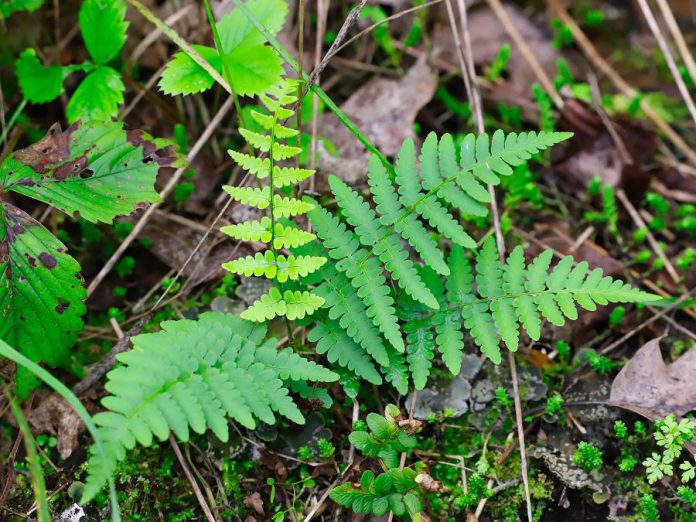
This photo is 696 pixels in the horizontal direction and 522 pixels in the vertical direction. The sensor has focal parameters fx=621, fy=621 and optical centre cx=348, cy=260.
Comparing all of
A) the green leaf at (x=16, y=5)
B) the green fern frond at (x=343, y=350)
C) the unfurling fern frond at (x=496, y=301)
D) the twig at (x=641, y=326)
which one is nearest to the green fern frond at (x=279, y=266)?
the green fern frond at (x=343, y=350)

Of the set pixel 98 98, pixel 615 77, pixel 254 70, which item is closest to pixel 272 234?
pixel 254 70

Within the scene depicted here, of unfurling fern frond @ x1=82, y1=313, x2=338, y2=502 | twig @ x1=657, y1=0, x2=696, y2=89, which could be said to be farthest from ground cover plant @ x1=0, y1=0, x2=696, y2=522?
twig @ x1=657, y1=0, x2=696, y2=89

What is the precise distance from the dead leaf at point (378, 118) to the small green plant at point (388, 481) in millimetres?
1462

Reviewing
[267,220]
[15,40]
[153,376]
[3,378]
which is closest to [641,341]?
[267,220]

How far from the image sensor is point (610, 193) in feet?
11.3

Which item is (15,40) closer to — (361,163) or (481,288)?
(361,163)

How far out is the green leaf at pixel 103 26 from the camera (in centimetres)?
303

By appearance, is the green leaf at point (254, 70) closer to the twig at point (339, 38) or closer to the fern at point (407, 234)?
the twig at point (339, 38)

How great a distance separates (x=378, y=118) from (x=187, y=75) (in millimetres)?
1250

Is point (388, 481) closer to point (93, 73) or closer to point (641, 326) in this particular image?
point (641, 326)

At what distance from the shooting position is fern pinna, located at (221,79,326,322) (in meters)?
2.37

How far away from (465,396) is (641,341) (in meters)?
0.99

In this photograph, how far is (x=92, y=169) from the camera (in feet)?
8.91

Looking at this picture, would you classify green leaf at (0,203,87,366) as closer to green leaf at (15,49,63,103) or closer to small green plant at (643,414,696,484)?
green leaf at (15,49,63,103)
